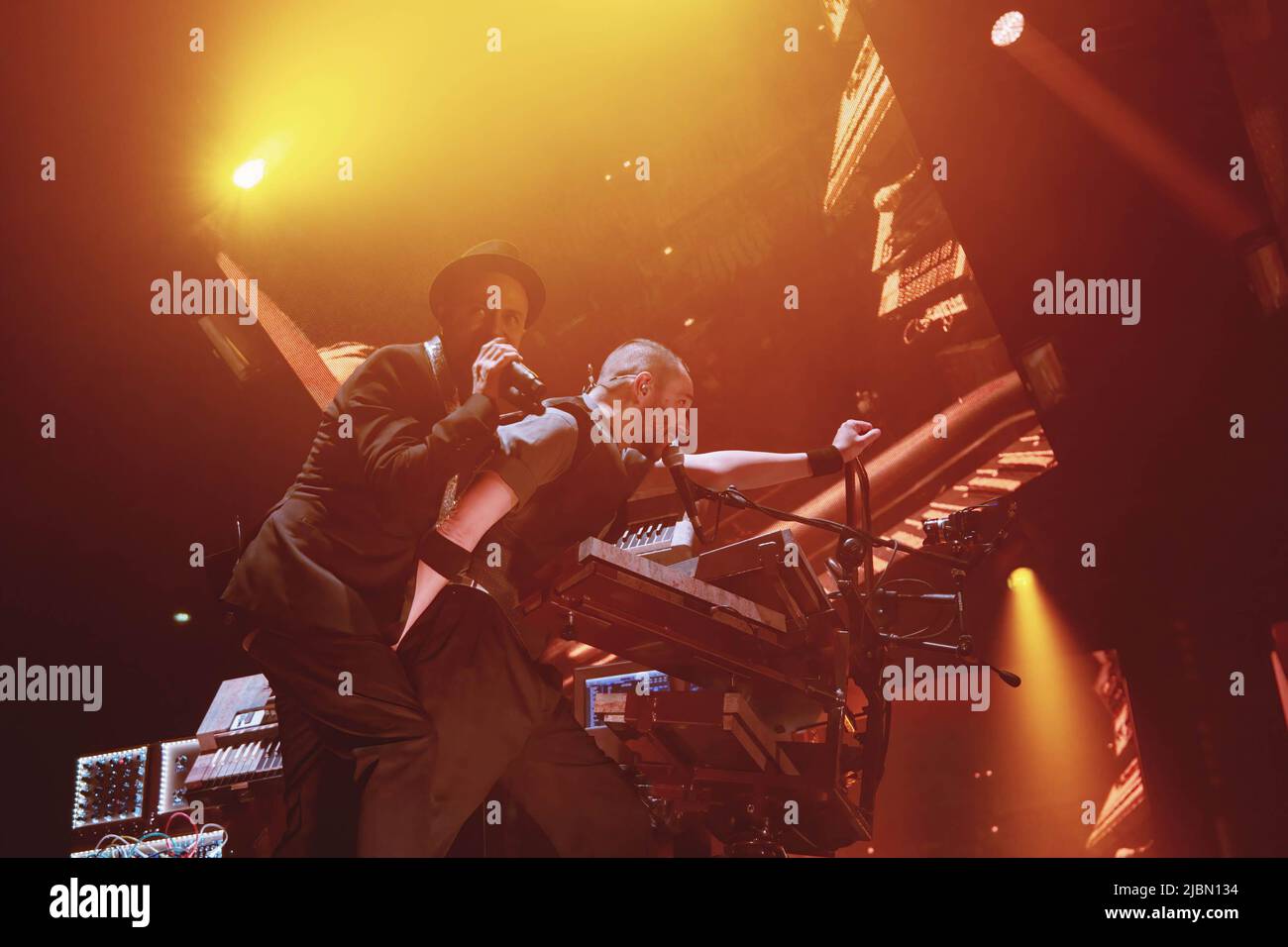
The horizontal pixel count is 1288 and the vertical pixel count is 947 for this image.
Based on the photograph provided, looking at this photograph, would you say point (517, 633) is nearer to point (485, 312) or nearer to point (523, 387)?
point (523, 387)

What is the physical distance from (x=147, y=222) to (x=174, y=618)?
1.72m

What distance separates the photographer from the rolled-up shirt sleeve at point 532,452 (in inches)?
93.4

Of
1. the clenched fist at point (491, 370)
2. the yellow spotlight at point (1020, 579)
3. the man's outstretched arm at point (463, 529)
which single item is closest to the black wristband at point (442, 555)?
the man's outstretched arm at point (463, 529)

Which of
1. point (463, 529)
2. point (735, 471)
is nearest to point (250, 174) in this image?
point (463, 529)

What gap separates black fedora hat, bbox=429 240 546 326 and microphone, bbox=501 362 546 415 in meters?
0.66

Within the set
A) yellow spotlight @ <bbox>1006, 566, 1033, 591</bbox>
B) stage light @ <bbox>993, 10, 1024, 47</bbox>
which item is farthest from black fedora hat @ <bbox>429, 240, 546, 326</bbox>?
yellow spotlight @ <bbox>1006, 566, 1033, 591</bbox>

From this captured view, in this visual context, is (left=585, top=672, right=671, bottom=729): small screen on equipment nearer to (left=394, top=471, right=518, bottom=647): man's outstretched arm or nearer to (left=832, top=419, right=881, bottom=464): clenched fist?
(left=394, top=471, right=518, bottom=647): man's outstretched arm

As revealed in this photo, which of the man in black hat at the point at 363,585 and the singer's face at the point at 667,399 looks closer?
the man in black hat at the point at 363,585

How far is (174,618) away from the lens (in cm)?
378

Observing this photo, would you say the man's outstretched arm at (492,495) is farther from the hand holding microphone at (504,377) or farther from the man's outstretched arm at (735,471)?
the man's outstretched arm at (735,471)

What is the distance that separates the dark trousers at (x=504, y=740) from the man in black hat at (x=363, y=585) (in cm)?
5

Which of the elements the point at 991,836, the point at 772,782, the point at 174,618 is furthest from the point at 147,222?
the point at 991,836

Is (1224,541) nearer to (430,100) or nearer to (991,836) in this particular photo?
(991,836)
